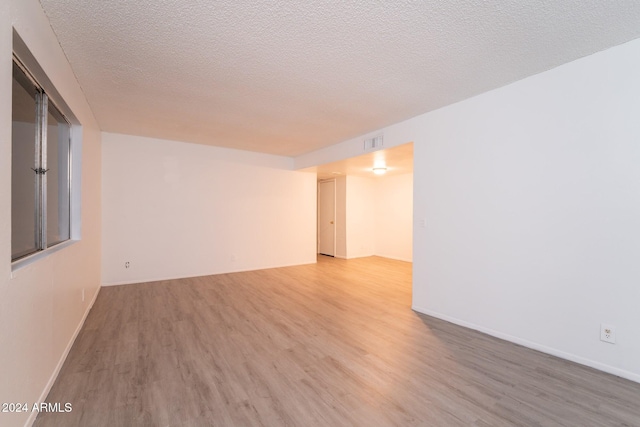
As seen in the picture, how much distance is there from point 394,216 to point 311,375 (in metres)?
6.11

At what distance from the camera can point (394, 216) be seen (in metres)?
7.78

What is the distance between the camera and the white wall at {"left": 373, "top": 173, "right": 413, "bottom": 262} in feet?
24.3

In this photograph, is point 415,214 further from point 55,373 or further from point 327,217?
point 327,217

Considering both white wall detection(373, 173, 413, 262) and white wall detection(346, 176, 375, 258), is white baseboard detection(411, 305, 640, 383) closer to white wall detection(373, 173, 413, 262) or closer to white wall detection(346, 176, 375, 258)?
white wall detection(373, 173, 413, 262)

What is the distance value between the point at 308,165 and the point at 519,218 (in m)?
4.15

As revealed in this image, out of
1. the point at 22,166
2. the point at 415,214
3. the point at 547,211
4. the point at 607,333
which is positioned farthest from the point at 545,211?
the point at 22,166

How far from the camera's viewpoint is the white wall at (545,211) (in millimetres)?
2199

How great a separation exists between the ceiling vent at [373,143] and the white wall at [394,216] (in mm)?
3252

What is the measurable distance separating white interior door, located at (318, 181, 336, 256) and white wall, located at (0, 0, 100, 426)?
5889 mm

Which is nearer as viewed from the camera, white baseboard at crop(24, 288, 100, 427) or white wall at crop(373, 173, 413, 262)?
white baseboard at crop(24, 288, 100, 427)

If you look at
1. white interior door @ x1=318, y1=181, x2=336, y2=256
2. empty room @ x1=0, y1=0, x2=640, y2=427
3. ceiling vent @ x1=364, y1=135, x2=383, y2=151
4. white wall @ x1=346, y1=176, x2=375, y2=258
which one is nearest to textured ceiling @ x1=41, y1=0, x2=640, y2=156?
empty room @ x1=0, y1=0, x2=640, y2=427

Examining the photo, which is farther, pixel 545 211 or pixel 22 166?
pixel 545 211

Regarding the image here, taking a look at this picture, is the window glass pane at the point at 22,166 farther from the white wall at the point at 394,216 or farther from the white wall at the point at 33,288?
the white wall at the point at 394,216

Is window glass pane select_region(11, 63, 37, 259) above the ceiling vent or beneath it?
beneath
